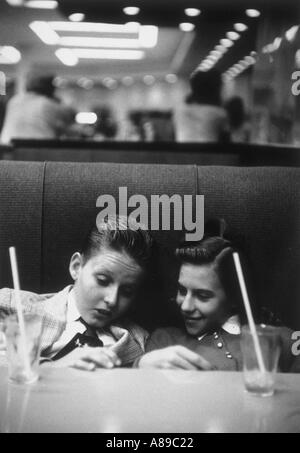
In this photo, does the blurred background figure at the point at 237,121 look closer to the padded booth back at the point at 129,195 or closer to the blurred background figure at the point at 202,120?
the blurred background figure at the point at 202,120

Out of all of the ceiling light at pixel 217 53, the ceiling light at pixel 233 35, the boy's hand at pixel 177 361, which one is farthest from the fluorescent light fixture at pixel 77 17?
the boy's hand at pixel 177 361

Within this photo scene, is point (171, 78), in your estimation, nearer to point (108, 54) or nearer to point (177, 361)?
point (108, 54)

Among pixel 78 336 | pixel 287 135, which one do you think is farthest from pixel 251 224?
pixel 287 135

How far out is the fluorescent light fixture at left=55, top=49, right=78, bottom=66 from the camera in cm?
570

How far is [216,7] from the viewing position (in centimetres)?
437

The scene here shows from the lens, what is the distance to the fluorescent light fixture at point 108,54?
5646mm

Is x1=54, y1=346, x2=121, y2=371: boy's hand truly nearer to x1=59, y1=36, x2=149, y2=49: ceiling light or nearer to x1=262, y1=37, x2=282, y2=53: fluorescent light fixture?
x1=262, y1=37, x2=282, y2=53: fluorescent light fixture

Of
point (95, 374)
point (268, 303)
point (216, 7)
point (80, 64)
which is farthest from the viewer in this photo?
point (80, 64)

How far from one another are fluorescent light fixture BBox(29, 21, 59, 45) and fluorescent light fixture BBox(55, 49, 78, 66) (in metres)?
0.30

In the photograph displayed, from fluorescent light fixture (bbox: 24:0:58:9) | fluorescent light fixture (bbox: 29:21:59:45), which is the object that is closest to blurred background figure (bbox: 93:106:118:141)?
fluorescent light fixture (bbox: 29:21:59:45)

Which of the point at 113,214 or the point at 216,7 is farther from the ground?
the point at 216,7

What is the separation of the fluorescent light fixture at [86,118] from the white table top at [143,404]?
5747 mm

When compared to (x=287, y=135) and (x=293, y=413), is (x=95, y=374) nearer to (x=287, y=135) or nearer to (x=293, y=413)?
(x=293, y=413)

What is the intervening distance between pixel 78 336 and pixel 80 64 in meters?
6.04
